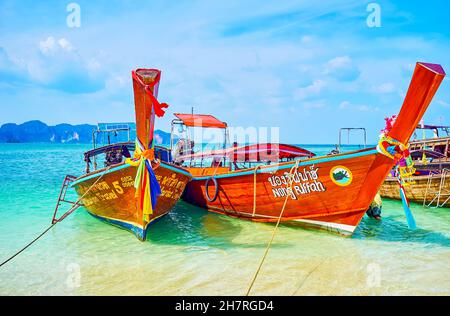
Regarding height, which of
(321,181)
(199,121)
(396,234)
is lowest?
(396,234)

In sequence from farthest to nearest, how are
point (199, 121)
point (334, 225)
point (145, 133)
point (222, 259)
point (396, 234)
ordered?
point (199, 121)
point (396, 234)
point (334, 225)
point (145, 133)
point (222, 259)

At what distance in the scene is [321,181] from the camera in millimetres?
6812

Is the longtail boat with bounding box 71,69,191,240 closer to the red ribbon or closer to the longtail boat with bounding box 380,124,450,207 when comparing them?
the red ribbon

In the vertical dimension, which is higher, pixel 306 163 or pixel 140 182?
pixel 306 163

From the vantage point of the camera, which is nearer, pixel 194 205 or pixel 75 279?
pixel 75 279

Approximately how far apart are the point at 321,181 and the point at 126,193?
13.2ft

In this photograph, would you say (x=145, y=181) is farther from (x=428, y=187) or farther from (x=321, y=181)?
(x=428, y=187)

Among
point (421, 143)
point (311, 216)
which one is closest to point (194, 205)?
point (311, 216)

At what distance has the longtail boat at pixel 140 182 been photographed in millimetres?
5994

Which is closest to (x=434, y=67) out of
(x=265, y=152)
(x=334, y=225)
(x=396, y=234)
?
(x=334, y=225)

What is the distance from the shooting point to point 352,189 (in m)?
6.59

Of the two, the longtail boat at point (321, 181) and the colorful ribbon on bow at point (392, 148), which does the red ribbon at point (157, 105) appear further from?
the colorful ribbon on bow at point (392, 148)
